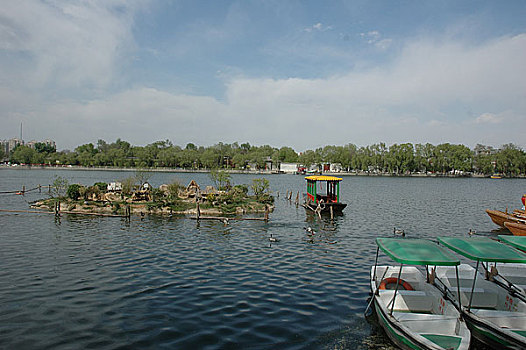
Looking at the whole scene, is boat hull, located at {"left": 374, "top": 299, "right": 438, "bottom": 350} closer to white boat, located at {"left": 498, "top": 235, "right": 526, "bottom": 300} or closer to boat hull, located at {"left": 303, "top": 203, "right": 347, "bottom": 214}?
white boat, located at {"left": 498, "top": 235, "right": 526, "bottom": 300}

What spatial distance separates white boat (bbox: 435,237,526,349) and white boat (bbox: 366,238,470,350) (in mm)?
676

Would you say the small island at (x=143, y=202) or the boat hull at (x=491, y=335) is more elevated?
the small island at (x=143, y=202)

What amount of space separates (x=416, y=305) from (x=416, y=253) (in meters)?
2.04

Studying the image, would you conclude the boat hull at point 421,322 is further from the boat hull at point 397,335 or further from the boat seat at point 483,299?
the boat seat at point 483,299

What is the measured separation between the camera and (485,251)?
12023mm

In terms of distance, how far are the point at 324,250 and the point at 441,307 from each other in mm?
11564

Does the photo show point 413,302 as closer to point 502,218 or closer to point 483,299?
point 483,299

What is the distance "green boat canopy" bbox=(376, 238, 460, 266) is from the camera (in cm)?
1112

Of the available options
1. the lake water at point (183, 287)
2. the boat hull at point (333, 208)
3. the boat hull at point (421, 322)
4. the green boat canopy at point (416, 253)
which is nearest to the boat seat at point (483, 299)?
the boat hull at point (421, 322)

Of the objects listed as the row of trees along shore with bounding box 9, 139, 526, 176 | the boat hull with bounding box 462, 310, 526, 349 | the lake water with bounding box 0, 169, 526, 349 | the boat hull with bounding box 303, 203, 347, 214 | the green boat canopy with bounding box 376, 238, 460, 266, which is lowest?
the lake water with bounding box 0, 169, 526, 349

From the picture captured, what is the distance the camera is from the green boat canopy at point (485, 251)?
1145 centimetres

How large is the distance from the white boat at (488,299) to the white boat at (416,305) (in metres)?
0.68

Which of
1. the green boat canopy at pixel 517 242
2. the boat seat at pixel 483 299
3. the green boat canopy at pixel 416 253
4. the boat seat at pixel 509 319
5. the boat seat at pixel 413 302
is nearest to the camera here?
the boat seat at pixel 509 319

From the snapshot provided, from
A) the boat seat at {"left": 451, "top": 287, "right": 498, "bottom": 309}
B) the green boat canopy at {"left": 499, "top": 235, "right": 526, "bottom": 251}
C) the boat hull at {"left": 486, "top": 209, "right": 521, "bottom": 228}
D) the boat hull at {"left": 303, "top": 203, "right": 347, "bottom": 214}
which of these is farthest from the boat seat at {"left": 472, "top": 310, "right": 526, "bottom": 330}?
the boat hull at {"left": 303, "top": 203, "right": 347, "bottom": 214}
